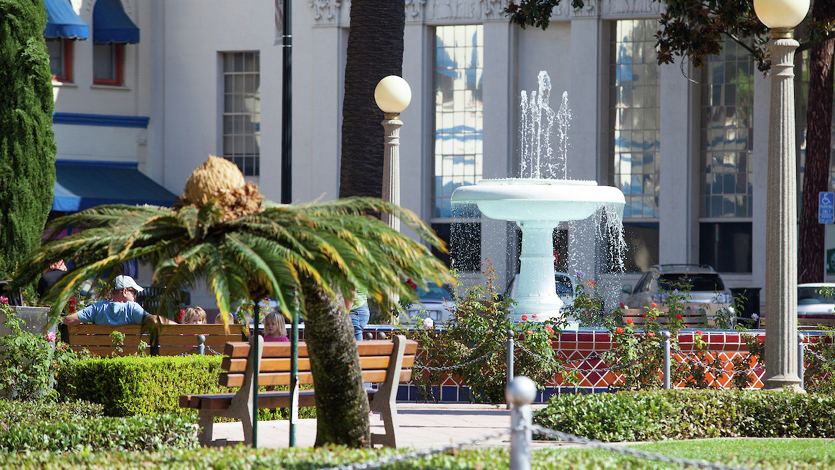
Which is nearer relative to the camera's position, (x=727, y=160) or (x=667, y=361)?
(x=667, y=361)

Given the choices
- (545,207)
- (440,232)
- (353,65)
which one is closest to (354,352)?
(545,207)

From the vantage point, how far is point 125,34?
91.5 ft

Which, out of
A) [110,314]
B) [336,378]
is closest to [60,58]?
[110,314]

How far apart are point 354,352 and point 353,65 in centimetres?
956

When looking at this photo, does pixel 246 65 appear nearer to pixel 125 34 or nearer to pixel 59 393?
pixel 125 34

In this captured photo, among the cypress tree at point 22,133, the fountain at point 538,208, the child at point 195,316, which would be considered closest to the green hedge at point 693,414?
the fountain at point 538,208

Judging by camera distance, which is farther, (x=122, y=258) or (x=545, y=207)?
(x=545, y=207)

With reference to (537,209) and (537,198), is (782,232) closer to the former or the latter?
(537,198)

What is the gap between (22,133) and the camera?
2128cm

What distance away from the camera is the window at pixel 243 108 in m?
29.3

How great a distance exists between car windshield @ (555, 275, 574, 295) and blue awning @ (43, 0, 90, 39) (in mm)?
12587

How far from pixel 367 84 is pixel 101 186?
1363 centimetres

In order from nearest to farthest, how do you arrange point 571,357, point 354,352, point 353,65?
1. point 354,352
2. point 571,357
3. point 353,65

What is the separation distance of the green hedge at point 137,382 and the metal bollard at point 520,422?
17.4ft
